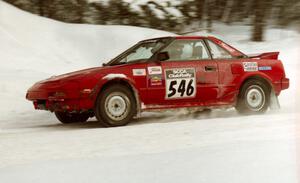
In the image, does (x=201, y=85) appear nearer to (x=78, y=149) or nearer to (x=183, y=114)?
(x=183, y=114)

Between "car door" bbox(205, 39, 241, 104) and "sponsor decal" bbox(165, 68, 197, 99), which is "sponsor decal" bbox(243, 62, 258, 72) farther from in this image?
"sponsor decal" bbox(165, 68, 197, 99)

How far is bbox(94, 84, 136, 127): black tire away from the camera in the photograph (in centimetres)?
749

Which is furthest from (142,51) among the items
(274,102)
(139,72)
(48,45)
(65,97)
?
(48,45)

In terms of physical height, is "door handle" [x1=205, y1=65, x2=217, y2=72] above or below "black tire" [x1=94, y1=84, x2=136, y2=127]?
above

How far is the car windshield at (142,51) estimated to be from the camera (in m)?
8.16

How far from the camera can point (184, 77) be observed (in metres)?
7.99

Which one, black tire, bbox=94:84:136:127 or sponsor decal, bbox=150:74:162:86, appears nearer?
black tire, bbox=94:84:136:127

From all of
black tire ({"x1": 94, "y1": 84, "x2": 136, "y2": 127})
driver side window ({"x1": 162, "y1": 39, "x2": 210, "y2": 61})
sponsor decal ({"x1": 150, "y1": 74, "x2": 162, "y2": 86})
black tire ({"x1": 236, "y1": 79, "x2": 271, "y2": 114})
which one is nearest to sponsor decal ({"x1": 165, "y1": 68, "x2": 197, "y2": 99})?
sponsor decal ({"x1": 150, "y1": 74, "x2": 162, "y2": 86})

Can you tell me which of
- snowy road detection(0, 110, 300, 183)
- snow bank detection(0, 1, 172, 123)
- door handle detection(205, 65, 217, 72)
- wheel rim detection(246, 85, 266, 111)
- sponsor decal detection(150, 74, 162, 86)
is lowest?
snowy road detection(0, 110, 300, 183)

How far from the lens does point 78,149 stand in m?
5.52

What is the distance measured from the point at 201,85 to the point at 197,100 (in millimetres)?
235

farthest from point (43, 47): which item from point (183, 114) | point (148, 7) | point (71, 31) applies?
point (183, 114)

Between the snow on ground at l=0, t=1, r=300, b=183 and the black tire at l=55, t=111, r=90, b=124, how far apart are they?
241 millimetres

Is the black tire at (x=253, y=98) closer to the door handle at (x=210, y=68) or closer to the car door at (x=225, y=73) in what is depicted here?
the car door at (x=225, y=73)
